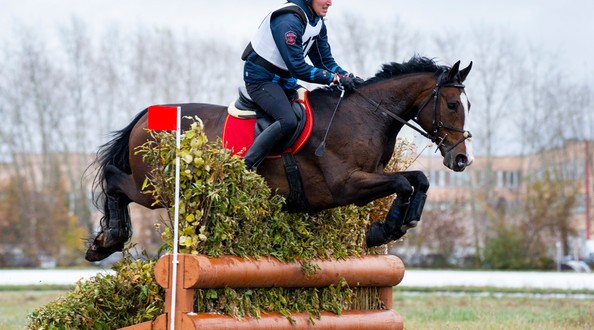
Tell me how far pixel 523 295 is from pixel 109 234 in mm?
11019

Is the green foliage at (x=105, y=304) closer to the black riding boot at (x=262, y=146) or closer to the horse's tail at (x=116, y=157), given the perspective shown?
Result: the black riding boot at (x=262, y=146)

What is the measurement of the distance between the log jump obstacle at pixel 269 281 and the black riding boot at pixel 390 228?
221 mm

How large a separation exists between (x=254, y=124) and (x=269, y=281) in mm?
1599

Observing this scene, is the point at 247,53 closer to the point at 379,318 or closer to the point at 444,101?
the point at 444,101

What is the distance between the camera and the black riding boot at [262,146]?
762 cm

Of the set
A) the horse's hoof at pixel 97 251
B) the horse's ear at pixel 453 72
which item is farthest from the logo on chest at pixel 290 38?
the horse's hoof at pixel 97 251

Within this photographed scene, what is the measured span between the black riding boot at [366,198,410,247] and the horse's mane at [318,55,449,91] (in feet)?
4.27

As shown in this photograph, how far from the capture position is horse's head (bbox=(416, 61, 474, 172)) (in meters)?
7.76

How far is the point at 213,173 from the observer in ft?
21.8

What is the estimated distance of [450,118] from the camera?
788 cm

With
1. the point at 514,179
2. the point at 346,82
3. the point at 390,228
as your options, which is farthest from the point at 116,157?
the point at 514,179

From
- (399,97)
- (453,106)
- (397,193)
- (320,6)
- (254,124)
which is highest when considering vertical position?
(320,6)

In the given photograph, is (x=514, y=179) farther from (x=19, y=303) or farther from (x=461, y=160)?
(x=461, y=160)

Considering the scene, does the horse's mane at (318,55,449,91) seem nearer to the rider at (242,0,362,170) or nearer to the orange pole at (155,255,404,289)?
the rider at (242,0,362,170)
